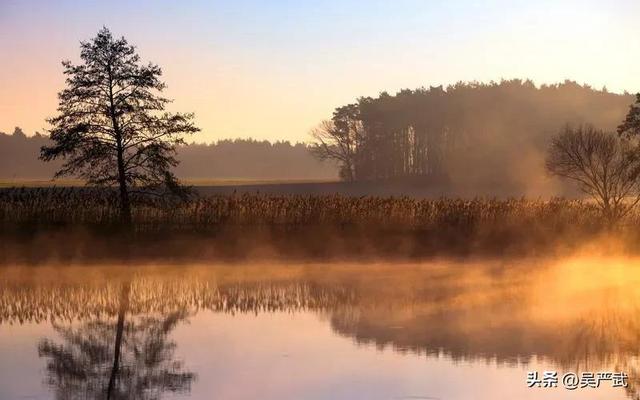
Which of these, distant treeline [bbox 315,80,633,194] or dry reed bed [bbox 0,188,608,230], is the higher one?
distant treeline [bbox 315,80,633,194]

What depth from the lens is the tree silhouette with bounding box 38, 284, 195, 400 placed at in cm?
1267

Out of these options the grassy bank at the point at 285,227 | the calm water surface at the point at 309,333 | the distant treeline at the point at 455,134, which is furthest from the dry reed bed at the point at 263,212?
the distant treeline at the point at 455,134

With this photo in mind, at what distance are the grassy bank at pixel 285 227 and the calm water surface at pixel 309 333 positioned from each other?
5.62 meters

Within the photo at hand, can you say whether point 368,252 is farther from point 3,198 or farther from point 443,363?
point 443,363

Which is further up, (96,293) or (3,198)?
(3,198)

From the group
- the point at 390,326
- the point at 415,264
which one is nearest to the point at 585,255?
the point at 415,264

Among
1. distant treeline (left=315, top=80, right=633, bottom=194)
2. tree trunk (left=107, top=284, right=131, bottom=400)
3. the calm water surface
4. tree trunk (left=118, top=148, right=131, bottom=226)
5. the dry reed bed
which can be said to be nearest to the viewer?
the calm water surface

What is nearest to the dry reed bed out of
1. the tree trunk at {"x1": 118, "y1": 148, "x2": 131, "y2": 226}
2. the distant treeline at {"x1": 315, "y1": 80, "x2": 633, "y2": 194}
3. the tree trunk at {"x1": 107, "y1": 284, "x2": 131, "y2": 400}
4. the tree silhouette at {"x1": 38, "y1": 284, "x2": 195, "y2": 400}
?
the tree trunk at {"x1": 118, "y1": 148, "x2": 131, "y2": 226}

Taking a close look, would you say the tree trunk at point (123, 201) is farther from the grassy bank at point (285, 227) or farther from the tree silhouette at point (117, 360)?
the tree silhouette at point (117, 360)

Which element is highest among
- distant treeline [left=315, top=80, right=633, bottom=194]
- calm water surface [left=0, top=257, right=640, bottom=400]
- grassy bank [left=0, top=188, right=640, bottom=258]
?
distant treeline [left=315, top=80, right=633, bottom=194]

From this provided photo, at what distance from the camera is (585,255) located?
3531 cm

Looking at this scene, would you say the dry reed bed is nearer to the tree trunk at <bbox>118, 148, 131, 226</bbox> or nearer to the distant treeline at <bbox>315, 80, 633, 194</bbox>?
the tree trunk at <bbox>118, 148, 131, 226</bbox>

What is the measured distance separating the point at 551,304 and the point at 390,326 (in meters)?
5.31

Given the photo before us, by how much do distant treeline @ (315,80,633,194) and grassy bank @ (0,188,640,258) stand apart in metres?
65.3
